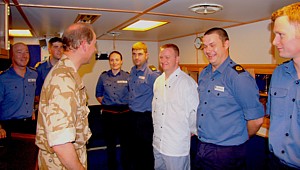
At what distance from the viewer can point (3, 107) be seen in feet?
6.86

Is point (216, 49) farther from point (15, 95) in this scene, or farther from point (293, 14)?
point (15, 95)

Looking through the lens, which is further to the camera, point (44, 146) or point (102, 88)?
point (102, 88)

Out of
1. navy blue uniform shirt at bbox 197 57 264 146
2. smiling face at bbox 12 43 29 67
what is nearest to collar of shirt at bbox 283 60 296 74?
navy blue uniform shirt at bbox 197 57 264 146

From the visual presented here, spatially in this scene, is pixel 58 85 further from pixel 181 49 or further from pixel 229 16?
pixel 181 49

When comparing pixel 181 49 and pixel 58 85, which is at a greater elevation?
pixel 181 49

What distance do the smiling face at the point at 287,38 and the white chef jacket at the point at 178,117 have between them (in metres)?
0.78

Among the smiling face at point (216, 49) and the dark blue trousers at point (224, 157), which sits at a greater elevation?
the smiling face at point (216, 49)

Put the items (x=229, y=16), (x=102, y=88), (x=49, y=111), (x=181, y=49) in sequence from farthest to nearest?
(x=181, y=49)
(x=102, y=88)
(x=229, y=16)
(x=49, y=111)

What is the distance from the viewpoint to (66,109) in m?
1.07

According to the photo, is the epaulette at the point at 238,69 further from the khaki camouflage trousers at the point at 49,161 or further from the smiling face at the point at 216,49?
the khaki camouflage trousers at the point at 49,161

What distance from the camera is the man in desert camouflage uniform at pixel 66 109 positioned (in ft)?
3.49

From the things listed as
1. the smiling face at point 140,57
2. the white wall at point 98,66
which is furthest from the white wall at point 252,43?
the white wall at point 98,66

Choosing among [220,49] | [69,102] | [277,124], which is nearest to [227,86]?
[220,49]

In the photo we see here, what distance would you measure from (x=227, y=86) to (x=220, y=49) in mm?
255
